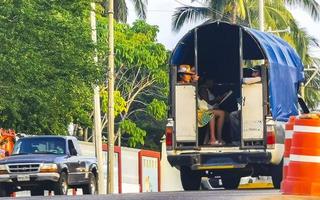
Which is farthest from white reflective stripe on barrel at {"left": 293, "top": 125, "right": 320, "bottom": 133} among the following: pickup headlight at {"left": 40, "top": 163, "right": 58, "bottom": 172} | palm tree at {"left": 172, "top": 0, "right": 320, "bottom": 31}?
palm tree at {"left": 172, "top": 0, "right": 320, "bottom": 31}

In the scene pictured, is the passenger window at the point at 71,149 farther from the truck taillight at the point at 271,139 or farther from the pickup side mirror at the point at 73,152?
the truck taillight at the point at 271,139

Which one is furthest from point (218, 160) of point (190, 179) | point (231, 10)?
point (231, 10)

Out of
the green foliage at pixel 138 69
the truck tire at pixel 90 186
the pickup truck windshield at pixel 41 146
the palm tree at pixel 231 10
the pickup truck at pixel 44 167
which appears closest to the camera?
the pickup truck at pixel 44 167

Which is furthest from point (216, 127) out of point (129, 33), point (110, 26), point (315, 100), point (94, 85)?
point (315, 100)

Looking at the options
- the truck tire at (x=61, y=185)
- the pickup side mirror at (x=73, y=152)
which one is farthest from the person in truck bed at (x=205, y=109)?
the pickup side mirror at (x=73, y=152)

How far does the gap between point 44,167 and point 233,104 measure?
5.10m

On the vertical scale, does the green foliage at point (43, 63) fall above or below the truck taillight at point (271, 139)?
above

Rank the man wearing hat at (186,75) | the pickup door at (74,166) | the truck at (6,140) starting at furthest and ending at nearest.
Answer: the truck at (6,140), the pickup door at (74,166), the man wearing hat at (186,75)

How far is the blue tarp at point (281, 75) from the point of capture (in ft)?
79.6

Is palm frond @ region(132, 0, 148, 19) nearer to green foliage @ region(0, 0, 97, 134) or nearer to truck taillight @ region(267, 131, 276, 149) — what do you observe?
green foliage @ region(0, 0, 97, 134)

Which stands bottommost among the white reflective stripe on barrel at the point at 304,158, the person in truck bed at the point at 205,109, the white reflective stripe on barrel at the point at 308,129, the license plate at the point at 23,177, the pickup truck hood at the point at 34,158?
the license plate at the point at 23,177

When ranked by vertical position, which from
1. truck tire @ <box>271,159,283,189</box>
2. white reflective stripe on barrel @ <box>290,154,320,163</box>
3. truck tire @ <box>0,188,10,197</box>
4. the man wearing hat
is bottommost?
truck tire @ <box>0,188,10,197</box>

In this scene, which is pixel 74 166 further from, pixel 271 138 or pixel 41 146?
pixel 271 138

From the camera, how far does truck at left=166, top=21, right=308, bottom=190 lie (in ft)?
79.2
